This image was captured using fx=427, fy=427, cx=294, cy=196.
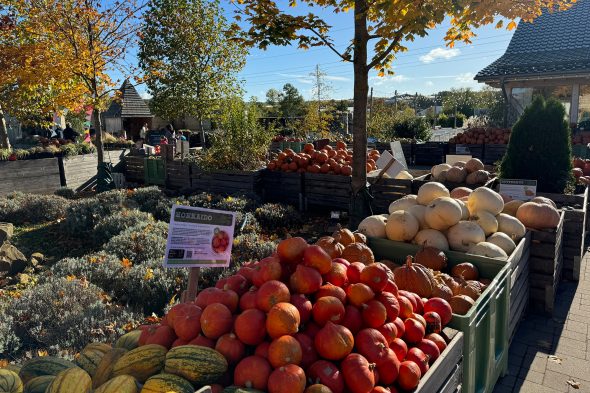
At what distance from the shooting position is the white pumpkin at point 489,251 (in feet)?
11.8

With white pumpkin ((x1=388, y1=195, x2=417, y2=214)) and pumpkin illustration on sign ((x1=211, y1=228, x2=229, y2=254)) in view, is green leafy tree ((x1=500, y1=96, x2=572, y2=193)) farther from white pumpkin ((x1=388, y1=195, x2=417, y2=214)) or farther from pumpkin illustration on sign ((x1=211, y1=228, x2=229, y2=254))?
pumpkin illustration on sign ((x1=211, y1=228, x2=229, y2=254))

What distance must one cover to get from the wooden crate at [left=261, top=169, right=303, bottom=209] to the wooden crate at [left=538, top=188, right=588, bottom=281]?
4918 millimetres

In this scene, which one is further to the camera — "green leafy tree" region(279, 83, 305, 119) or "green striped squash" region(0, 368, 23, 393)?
"green leafy tree" region(279, 83, 305, 119)

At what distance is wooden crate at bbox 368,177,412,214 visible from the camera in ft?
24.1

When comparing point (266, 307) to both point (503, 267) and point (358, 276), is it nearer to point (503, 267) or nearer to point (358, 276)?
point (358, 276)

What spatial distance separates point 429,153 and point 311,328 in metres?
14.8

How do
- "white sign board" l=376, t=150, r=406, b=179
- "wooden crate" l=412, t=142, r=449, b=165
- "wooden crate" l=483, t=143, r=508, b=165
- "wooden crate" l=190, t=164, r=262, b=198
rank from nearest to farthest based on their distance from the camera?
"white sign board" l=376, t=150, r=406, b=179 → "wooden crate" l=190, t=164, r=262, b=198 → "wooden crate" l=483, t=143, r=508, b=165 → "wooden crate" l=412, t=142, r=449, b=165

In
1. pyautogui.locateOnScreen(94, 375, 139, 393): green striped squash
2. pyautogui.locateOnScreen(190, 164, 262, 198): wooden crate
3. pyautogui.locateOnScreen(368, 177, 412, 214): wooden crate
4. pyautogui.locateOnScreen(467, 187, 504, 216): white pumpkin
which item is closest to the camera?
pyautogui.locateOnScreen(94, 375, 139, 393): green striped squash

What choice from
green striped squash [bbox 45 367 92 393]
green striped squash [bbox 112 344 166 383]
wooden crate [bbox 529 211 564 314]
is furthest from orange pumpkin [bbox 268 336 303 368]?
wooden crate [bbox 529 211 564 314]

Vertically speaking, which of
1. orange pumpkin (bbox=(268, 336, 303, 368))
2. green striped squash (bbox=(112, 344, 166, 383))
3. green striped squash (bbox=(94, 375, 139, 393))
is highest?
orange pumpkin (bbox=(268, 336, 303, 368))

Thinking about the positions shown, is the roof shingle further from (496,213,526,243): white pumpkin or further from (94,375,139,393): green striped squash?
(94,375,139,393): green striped squash

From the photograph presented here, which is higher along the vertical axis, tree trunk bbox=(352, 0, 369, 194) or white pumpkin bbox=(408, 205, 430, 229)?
tree trunk bbox=(352, 0, 369, 194)

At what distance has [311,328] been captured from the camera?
201 cm

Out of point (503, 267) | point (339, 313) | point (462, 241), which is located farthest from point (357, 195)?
point (339, 313)
